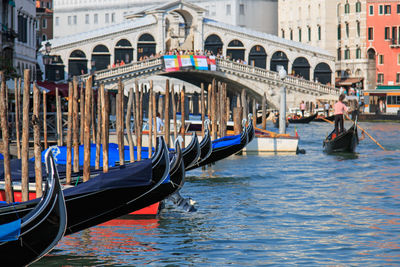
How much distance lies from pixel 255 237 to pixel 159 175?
4.90 feet

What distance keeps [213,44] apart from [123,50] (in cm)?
465

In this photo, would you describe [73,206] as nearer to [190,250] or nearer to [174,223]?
[190,250]

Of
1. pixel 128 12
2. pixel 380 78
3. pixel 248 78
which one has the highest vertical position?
pixel 128 12

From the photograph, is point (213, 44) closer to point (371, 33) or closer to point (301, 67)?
point (301, 67)

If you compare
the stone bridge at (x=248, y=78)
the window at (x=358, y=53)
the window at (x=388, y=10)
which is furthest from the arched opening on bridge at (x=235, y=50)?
the window at (x=388, y=10)

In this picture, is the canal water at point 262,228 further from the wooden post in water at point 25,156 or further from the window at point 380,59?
the window at point 380,59

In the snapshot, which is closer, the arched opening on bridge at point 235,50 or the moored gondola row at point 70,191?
the moored gondola row at point 70,191

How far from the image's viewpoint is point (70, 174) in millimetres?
10500

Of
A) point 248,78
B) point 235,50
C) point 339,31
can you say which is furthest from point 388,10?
point 248,78

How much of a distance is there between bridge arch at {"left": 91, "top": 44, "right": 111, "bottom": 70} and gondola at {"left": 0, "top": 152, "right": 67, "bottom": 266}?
36468 mm

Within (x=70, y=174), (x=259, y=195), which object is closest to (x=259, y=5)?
(x=259, y=195)

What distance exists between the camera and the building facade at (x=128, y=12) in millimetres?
55781

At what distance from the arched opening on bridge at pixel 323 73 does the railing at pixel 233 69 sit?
3.78m

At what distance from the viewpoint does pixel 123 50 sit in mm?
44219
